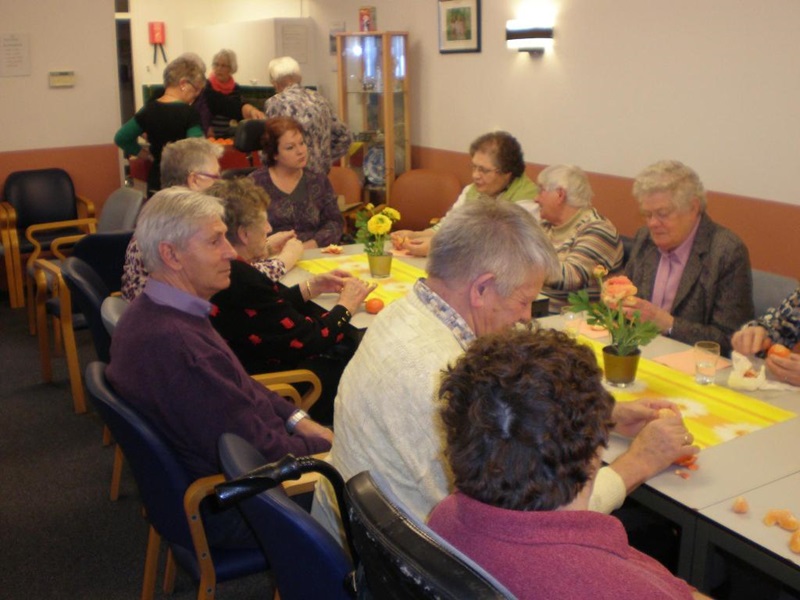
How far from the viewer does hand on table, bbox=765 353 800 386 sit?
2.37 metres

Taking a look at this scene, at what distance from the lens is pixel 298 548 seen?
1467 mm

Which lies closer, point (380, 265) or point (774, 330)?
point (774, 330)

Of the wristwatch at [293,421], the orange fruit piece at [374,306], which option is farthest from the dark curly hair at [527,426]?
the orange fruit piece at [374,306]

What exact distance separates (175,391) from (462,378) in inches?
43.2

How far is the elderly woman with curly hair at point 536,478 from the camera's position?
3.63 ft

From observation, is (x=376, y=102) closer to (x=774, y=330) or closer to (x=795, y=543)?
(x=774, y=330)

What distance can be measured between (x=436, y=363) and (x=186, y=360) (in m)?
0.74

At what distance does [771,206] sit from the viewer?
13.2 feet

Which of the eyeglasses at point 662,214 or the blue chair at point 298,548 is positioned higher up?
the eyeglasses at point 662,214

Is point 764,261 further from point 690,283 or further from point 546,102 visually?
point 546,102

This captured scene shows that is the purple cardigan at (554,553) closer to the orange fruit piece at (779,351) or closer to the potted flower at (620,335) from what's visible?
the potted flower at (620,335)

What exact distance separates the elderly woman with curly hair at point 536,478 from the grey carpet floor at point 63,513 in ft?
5.92

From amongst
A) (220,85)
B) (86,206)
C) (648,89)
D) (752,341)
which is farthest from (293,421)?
(220,85)

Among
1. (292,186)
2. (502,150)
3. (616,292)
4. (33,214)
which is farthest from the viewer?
(33,214)
